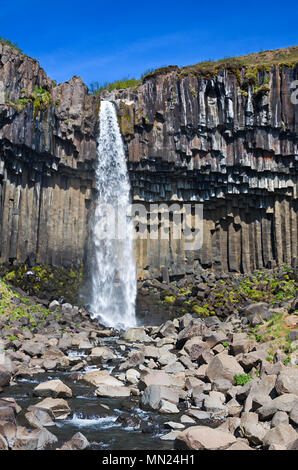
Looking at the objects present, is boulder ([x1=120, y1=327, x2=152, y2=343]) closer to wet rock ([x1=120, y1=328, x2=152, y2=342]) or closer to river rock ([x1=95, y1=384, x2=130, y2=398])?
wet rock ([x1=120, y1=328, x2=152, y2=342])

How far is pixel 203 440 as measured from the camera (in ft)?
23.7

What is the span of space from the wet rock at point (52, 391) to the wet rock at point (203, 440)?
422cm

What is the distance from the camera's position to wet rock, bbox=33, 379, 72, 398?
10.7m

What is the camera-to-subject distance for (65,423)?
29.6ft

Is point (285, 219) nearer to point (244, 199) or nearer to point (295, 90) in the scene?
point (244, 199)

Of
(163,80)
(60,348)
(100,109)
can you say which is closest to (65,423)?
(60,348)

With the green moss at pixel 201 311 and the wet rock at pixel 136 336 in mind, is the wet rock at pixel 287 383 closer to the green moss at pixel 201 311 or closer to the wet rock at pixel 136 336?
the wet rock at pixel 136 336

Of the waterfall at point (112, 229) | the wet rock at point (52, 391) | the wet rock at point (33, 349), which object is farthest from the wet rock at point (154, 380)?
the waterfall at point (112, 229)

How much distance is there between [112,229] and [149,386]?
68.8ft

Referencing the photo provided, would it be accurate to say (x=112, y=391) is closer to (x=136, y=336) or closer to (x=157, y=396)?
(x=157, y=396)

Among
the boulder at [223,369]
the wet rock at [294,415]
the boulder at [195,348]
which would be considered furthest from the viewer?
the boulder at [195,348]

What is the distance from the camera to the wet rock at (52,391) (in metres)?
10.7

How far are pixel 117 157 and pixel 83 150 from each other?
2501mm

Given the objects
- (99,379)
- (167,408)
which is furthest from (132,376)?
(167,408)
